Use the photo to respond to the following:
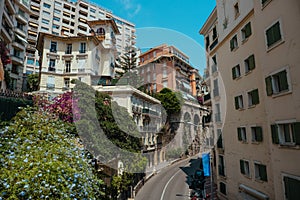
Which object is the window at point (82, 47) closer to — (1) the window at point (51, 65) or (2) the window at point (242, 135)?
(1) the window at point (51, 65)

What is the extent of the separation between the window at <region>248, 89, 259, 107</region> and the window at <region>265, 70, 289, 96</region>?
1904 millimetres

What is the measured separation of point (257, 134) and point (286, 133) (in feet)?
9.00

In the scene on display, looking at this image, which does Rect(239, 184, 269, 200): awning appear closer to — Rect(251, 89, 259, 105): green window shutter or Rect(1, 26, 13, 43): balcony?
Rect(251, 89, 259, 105): green window shutter

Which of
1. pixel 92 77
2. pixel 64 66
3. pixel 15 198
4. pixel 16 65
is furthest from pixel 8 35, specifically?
pixel 15 198

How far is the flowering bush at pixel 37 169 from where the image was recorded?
17.8ft

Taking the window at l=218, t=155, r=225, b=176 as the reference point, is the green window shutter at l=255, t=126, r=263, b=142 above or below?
above

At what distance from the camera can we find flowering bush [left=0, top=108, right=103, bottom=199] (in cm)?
542

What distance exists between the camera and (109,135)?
624 inches

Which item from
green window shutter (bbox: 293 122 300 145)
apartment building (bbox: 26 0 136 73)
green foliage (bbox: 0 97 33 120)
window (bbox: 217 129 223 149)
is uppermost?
apartment building (bbox: 26 0 136 73)

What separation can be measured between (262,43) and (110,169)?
16.3 meters

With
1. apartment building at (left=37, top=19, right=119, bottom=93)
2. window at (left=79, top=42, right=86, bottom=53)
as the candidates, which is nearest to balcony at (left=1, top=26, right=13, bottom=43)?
apartment building at (left=37, top=19, right=119, bottom=93)

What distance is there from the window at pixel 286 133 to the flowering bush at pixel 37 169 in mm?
9636

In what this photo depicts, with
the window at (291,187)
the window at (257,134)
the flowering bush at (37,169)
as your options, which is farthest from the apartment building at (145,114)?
the window at (291,187)

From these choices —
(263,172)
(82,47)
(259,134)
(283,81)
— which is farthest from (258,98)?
(82,47)
